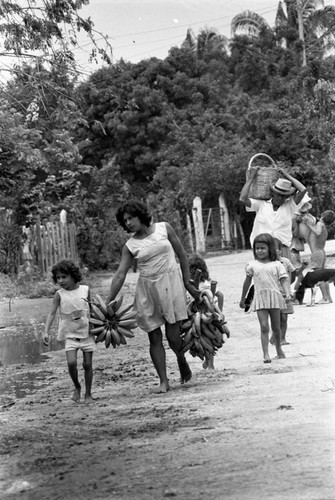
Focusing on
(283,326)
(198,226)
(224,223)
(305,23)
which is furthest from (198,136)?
(283,326)

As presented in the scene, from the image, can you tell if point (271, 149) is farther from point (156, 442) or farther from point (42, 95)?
point (156, 442)

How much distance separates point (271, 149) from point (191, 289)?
2582cm

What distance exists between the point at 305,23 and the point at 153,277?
22.5 m

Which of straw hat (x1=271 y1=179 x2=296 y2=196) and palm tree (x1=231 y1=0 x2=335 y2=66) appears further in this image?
palm tree (x1=231 y1=0 x2=335 y2=66)

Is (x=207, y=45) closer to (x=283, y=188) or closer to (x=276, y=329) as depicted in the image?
(x=283, y=188)

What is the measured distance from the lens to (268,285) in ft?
25.9

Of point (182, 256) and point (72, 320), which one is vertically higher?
point (182, 256)

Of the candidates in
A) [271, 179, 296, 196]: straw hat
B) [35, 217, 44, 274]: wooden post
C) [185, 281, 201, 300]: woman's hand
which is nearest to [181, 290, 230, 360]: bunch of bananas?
[185, 281, 201, 300]: woman's hand

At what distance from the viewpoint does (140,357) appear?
30.1 ft

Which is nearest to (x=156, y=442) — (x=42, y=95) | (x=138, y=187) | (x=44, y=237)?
(x=42, y=95)

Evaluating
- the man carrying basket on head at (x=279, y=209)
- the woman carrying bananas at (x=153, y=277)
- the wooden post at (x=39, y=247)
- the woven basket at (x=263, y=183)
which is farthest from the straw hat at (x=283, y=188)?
the wooden post at (x=39, y=247)

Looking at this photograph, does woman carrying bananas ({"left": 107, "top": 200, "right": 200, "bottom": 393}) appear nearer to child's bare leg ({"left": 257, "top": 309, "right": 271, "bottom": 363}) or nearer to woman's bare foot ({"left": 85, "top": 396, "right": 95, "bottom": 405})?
woman's bare foot ({"left": 85, "top": 396, "right": 95, "bottom": 405})

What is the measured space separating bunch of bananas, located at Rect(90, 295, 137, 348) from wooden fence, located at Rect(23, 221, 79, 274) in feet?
38.2

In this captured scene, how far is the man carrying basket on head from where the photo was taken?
930 centimetres
